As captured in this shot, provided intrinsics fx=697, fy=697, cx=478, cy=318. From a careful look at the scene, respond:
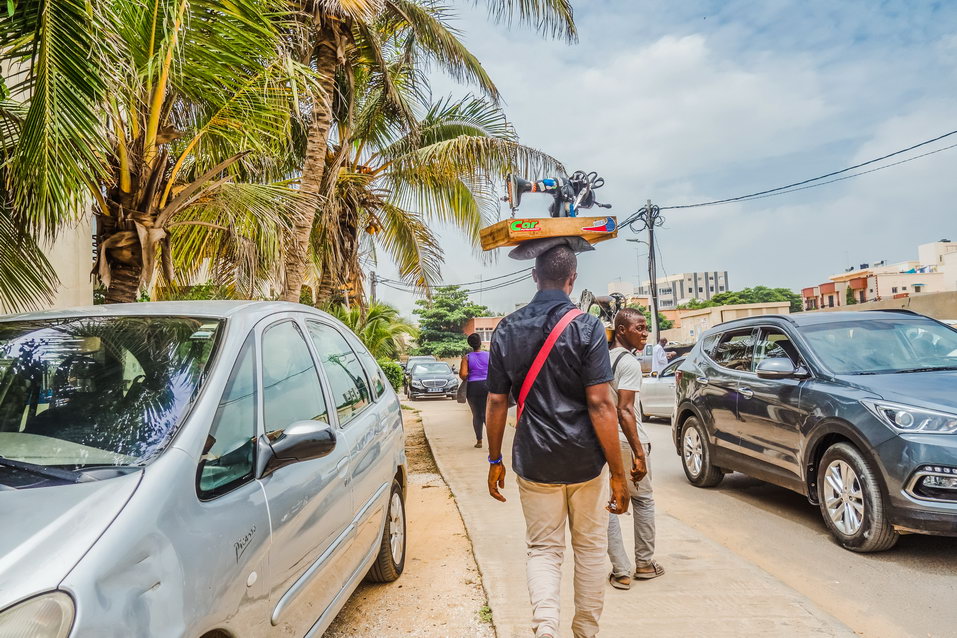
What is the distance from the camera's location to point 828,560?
15.7 feet

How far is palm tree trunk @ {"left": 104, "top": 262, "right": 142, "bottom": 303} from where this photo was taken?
6.37 meters

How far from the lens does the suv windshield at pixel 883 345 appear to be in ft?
17.7

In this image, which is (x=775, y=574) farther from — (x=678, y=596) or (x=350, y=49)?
(x=350, y=49)

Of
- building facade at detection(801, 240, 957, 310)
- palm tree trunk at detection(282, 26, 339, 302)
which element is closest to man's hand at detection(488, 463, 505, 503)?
palm tree trunk at detection(282, 26, 339, 302)

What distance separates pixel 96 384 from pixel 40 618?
1.20 metres

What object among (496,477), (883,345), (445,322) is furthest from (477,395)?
(445,322)

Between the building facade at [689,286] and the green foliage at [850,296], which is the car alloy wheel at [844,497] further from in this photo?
the building facade at [689,286]

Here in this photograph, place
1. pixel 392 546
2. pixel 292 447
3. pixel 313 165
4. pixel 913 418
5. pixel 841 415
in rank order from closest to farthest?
pixel 292 447, pixel 392 546, pixel 913 418, pixel 841 415, pixel 313 165

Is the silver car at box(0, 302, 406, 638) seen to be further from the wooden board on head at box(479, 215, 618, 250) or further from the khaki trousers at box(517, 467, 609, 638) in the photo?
the wooden board on head at box(479, 215, 618, 250)

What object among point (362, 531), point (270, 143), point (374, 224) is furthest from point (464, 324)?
point (362, 531)

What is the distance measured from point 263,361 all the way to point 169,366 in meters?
0.39

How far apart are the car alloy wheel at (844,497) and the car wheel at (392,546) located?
3.09 metres

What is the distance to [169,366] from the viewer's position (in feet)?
8.46

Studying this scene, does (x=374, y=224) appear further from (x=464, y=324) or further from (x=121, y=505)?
(x=464, y=324)
